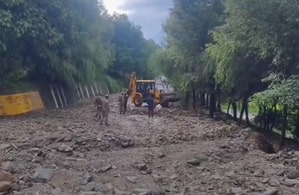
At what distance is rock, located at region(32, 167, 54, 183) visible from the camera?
11.7 m

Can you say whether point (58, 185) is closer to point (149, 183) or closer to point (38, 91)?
point (149, 183)

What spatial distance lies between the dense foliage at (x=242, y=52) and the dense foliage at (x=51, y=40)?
5931 mm

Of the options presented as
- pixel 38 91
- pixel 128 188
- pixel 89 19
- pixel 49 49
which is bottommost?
pixel 128 188

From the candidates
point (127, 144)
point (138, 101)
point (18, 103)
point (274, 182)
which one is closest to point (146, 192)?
point (274, 182)

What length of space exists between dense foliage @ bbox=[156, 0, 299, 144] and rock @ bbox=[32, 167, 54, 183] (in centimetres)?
855

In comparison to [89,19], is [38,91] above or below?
below

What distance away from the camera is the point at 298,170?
14.0m

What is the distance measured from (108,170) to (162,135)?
300 inches

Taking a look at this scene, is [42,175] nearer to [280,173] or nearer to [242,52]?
[280,173]

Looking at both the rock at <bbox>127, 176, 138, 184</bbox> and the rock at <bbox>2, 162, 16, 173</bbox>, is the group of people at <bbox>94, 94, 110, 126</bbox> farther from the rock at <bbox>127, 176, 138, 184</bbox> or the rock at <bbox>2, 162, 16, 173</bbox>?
the rock at <bbox>2, 162, 16, 173</bbox>

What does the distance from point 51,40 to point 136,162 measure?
16053mm

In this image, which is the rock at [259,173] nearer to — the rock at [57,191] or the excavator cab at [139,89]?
the rock at [57,191]

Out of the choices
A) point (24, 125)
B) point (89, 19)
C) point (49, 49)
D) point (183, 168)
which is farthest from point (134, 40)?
point (183, 168)

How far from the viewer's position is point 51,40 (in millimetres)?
28766
